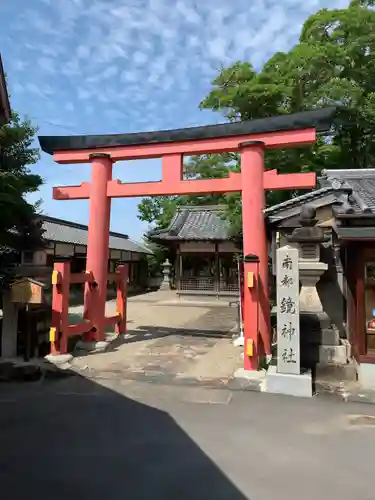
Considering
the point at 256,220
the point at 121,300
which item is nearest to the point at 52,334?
Answer: the point at 121,300

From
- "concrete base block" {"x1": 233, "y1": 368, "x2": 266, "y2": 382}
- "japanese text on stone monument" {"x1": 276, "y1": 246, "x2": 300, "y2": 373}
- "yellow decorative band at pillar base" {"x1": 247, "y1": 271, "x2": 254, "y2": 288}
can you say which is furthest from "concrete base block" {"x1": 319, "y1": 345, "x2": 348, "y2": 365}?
"yellow decorative band at pillar base" {"x1": 247, "y1": 271, "x2": 254, "y2": 288}

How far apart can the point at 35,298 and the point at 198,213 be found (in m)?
20.3

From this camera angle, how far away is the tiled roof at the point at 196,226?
23.4 m

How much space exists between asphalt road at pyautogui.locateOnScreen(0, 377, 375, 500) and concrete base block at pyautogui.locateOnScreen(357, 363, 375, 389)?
3.03 ft

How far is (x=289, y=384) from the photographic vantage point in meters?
5.90

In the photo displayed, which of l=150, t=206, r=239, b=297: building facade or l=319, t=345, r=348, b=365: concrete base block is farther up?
l=150, t=206, r=239, b=297: building facade

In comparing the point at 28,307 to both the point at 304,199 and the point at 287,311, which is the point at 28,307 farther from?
the point at 304,199

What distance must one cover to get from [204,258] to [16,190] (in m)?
15.8

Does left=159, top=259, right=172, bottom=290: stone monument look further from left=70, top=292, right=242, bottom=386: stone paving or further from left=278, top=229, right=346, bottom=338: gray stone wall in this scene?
left=278, top=229, right=346, bottom=338: gray stone wall

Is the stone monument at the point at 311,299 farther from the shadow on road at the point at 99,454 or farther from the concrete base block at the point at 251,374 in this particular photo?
the shadow on road at the point at 99,454

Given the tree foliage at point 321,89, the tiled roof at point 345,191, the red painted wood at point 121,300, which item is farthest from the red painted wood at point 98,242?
the tree foliage at point 321,89

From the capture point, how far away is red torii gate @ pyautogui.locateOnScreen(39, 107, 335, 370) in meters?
7.82

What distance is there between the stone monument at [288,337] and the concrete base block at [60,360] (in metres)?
4.03

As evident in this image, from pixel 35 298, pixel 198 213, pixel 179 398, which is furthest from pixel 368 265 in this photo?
pixel 198 213
